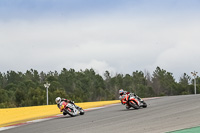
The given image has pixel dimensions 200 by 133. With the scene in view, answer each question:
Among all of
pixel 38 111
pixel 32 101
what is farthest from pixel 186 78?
pixel 38 111

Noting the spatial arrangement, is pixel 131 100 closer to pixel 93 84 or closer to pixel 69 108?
pixel 69 108

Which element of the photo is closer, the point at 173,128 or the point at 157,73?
the point at 173,128

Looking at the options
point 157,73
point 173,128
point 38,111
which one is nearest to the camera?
point 173,128

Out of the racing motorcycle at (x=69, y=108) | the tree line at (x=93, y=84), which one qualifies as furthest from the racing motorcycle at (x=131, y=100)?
the tree line at (x=93, y=84)

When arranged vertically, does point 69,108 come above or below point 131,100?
below

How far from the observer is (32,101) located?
236ft

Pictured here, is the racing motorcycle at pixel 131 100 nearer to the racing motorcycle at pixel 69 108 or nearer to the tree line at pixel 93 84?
the racing motorcycle at pixel 69 108

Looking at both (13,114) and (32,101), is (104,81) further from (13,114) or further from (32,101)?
(13,114)

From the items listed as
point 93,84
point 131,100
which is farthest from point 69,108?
point 93,84

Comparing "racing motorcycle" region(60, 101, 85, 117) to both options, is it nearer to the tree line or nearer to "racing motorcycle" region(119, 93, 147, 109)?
"racing motorcycle" region(119, 93, 147, 109)

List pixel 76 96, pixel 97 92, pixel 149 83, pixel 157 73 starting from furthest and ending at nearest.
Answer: pixel 157 73 → pixel 149 83 → pixel 97 92 → pixel 76 96

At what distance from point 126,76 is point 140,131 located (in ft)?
416

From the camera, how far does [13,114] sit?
79.7 feet

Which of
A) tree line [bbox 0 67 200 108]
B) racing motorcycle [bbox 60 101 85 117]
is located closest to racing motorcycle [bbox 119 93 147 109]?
racing motorcycle [bbox 60 101 85 117]
